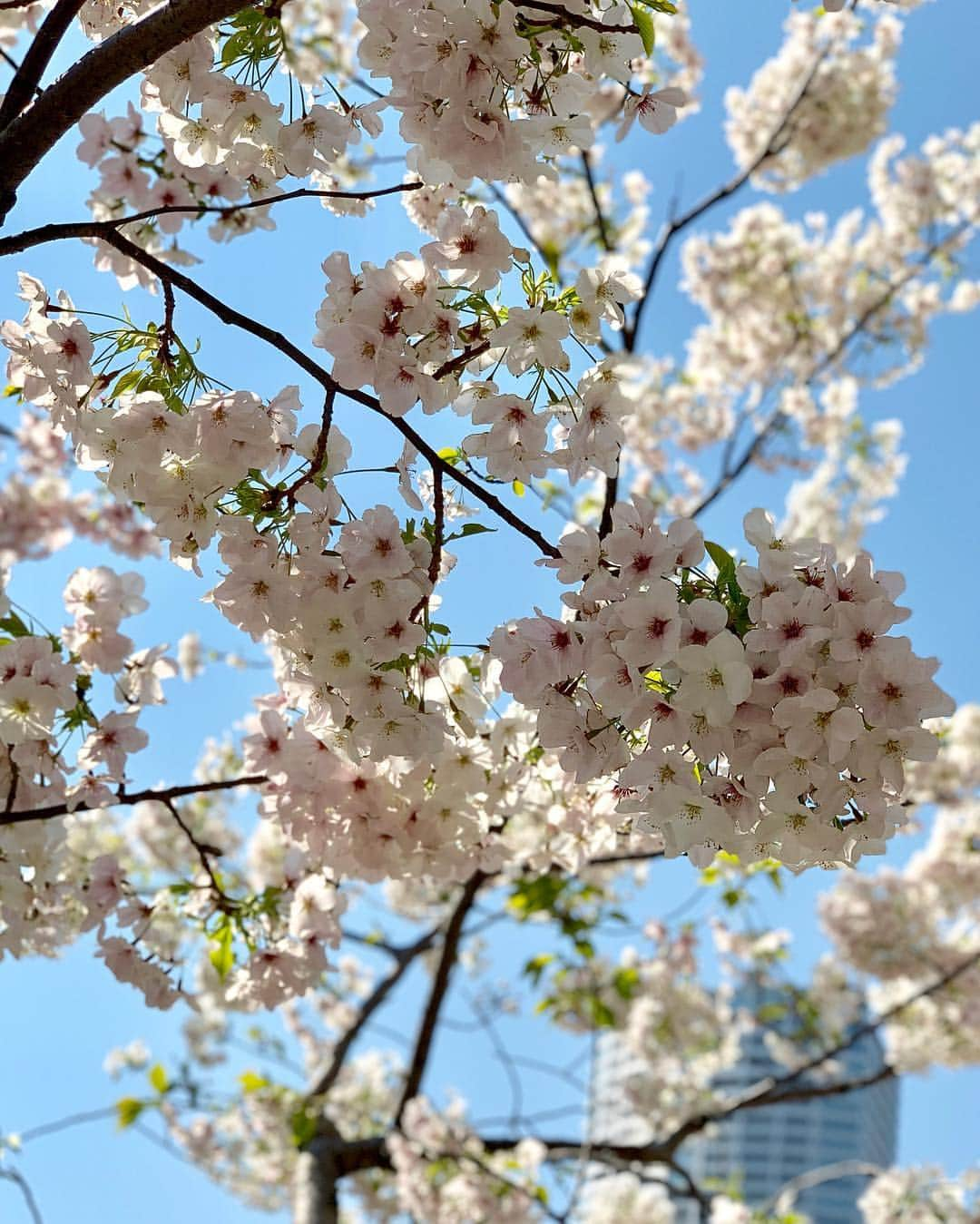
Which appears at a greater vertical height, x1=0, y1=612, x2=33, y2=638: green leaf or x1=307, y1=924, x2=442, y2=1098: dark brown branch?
x1=307, y1=924, x2=442, y2=1098: dark brown branch

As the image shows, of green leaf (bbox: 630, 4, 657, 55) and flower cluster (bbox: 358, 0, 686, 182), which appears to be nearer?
flower cluster (bbox: 358, 0, 686, 182)

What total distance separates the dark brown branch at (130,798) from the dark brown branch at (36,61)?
3.45ft

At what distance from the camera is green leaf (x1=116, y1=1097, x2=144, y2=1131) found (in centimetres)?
454

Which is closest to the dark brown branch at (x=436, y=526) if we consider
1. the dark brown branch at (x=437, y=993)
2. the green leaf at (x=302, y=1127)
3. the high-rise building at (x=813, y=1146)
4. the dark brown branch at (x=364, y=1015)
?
the dark brown branch at (x=437, y=993)

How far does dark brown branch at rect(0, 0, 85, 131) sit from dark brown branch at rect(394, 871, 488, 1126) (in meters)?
2.62

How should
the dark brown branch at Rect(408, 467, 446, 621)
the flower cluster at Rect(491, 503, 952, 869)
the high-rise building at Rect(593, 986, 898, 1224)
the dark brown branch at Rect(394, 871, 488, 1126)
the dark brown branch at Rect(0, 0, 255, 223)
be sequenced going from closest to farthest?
the flower cluster at Rect(491, 503, 952, 869) → the dark brown branch at Rect(0, 0, 255, 223) → the dark brown branch at Rect(408, 467, 446, 621) → the dark brown branch at Rect(394, 871, 488, 1126) → the high-rise building at Rect(593, 986, 898, 1224)

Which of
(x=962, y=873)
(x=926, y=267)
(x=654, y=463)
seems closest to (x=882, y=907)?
(x=962, y=873)

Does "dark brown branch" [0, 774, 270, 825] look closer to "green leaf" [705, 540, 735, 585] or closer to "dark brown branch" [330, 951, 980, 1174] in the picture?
"green leaf" [705, 540, 735, 585]

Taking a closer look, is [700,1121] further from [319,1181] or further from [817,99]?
[817,99]

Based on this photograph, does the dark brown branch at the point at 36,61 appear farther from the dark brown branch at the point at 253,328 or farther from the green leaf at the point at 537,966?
the green leaf at the point at 537,966

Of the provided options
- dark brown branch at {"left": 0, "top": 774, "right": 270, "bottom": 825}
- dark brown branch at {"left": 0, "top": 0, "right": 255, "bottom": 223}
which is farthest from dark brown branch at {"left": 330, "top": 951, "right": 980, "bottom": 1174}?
dark brown branch at {"left": 0, "top": 0, "right": 255, "bottom": 223}

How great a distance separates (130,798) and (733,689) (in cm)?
118

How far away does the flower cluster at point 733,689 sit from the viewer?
1182 mm

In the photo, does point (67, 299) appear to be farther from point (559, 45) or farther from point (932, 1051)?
point (932, 1051)
